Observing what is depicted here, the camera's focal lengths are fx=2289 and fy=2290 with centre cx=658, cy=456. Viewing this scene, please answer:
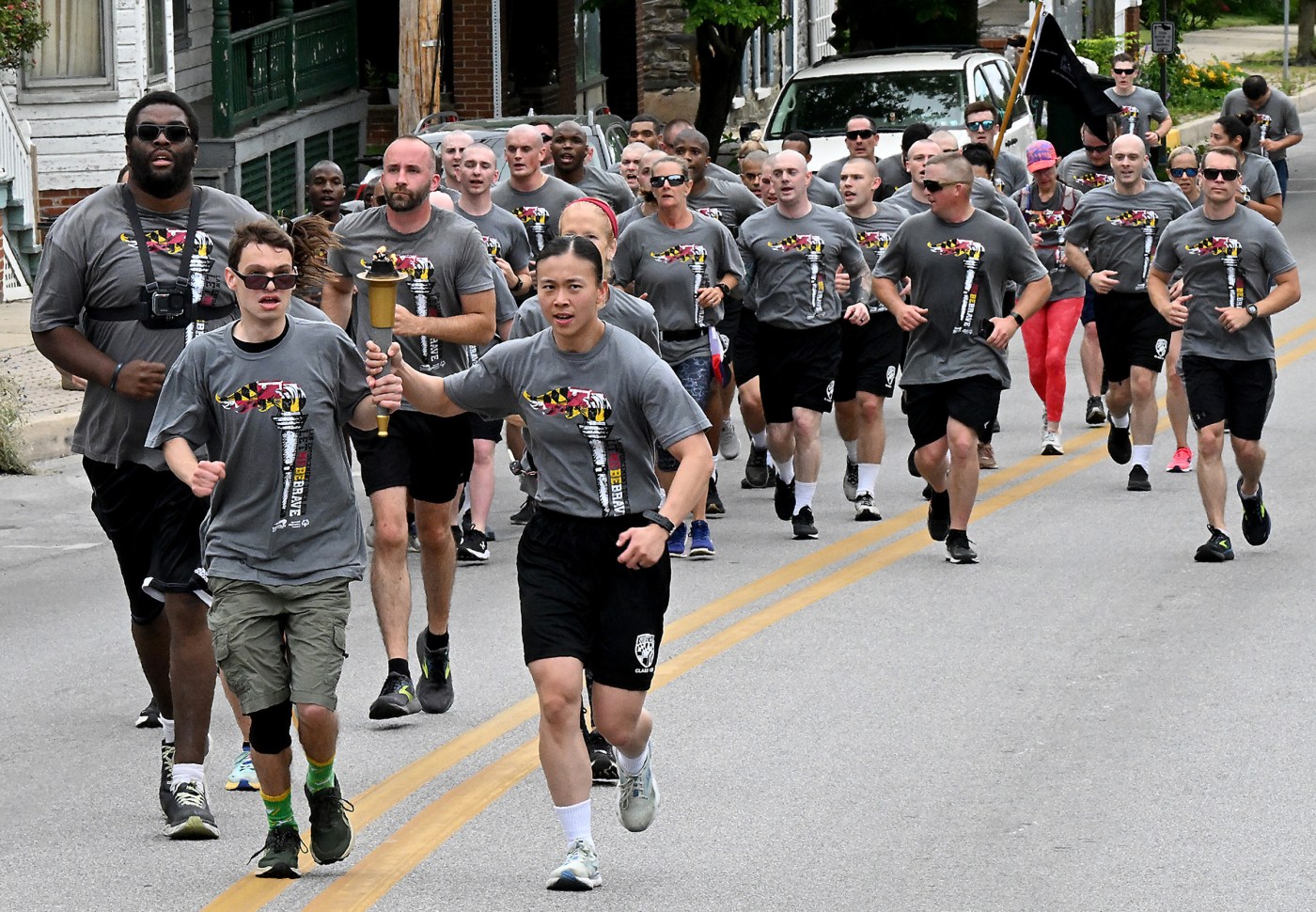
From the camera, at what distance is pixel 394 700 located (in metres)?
8.48

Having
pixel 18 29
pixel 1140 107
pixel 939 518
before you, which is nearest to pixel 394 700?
pixel 939 518

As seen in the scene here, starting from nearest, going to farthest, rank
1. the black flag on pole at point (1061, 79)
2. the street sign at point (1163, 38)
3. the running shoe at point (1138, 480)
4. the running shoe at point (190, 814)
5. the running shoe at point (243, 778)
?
the running shoe at point (190, 814) < the running shoe at point (243, 778) < the running shoe at point (1138, 480) < the black flag on pole at point (1061, 79) < the street sign at point (1163, 38)

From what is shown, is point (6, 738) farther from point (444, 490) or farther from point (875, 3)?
point (875, 3)

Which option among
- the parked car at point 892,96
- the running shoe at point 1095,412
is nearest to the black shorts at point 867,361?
the running shoe at point 1095,412

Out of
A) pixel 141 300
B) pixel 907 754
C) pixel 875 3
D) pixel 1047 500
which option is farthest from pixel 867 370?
pixel 875 3

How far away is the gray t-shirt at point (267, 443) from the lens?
6.51m

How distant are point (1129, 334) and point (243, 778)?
8.11 meters

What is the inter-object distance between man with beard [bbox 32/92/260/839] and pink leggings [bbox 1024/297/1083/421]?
8.46m

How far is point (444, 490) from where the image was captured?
8.80 metres

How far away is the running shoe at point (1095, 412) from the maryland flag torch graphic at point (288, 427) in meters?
10.6

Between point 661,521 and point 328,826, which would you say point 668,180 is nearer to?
point 661,521

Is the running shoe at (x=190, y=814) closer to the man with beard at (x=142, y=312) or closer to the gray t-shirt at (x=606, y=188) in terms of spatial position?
the man with beard at (x=142, y=312)

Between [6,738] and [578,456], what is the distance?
2960 mm

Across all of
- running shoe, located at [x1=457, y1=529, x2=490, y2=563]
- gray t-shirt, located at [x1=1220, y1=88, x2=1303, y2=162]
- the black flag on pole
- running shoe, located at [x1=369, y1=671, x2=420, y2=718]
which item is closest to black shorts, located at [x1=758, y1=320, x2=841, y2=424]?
running shoe, located at [x1=457, y1=529, x2=490, y2=563]
